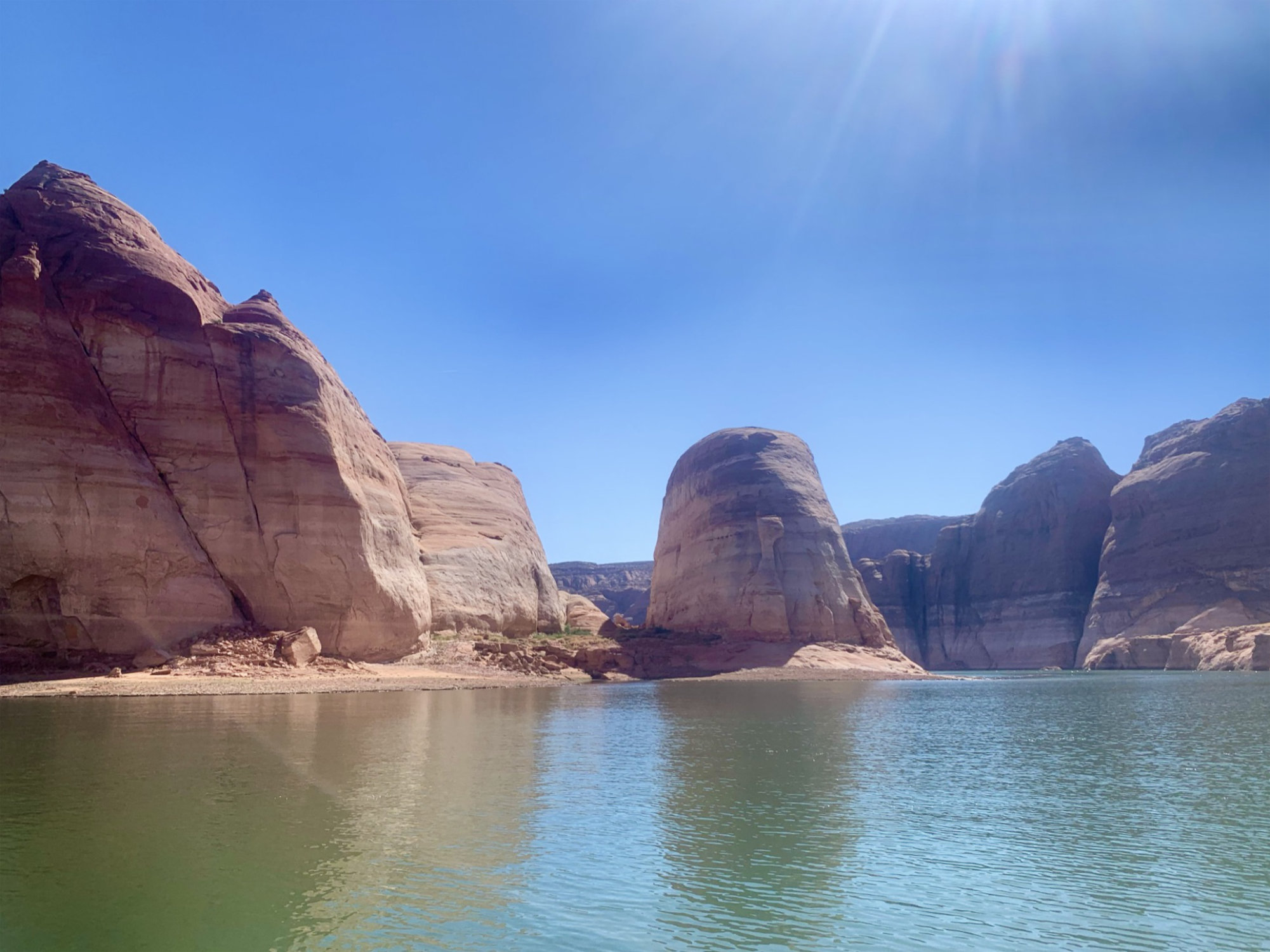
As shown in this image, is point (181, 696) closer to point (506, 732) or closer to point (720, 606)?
point (506, 732)

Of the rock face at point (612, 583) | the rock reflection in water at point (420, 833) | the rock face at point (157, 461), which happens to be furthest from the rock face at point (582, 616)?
the rock face at point (612, 583)

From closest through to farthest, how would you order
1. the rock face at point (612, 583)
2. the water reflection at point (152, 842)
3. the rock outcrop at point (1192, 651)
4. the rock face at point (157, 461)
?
the water reflection at point (152, 842)
the rock face at point (157, 461)
the rock outcrop at point (1192, 651)
the rock face at point (612, 583)

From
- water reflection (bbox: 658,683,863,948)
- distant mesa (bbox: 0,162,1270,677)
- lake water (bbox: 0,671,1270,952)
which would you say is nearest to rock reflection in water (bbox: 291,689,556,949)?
lake water (bbox: 0,671,1270,952)

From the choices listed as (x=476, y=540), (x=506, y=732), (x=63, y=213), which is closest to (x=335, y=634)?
(x=476, y=540)

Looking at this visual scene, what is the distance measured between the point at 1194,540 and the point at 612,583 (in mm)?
85270

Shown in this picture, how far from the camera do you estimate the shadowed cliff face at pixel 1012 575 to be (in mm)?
98750

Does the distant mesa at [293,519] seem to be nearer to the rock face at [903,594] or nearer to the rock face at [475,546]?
the rock face at [475,546]

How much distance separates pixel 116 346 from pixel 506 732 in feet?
80.4

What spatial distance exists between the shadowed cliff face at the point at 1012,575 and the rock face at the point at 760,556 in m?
50.1

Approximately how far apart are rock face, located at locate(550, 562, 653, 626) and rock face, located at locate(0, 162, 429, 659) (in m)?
83.0

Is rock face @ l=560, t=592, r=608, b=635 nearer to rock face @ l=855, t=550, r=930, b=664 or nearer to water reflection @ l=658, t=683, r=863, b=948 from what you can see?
water reflection @ l=658, t=683, r=863, b=948

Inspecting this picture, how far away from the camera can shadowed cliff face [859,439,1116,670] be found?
324 ft

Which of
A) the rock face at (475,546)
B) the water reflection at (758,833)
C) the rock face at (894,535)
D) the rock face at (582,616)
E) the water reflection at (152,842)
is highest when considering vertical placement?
the rock face at (894,535)

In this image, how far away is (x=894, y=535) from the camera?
147625 mm
